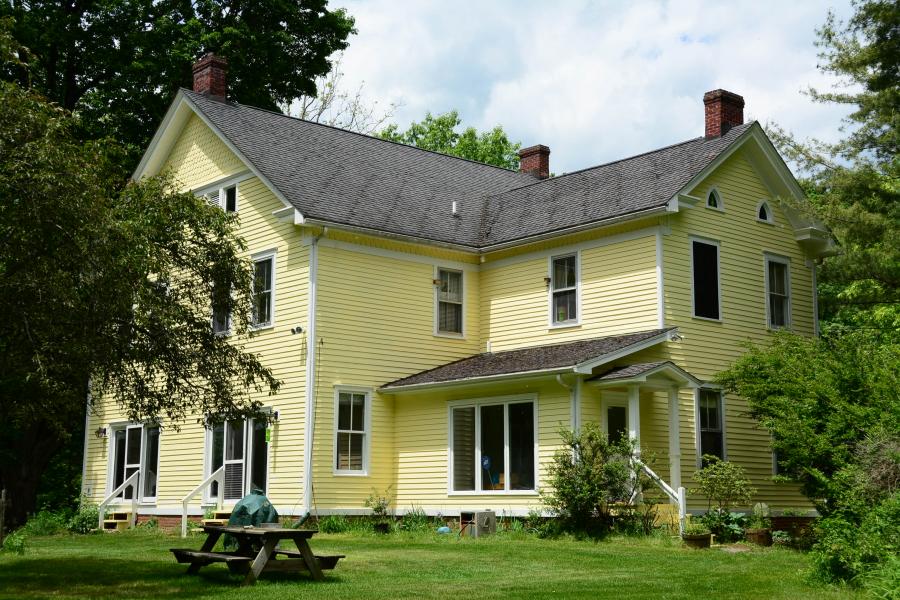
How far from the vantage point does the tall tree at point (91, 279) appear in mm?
12211

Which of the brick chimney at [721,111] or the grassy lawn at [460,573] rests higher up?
the brick chimney at [721,111]

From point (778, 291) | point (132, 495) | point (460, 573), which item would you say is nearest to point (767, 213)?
point (778, 291)

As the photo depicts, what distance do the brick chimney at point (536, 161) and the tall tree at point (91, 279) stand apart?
17408 millimetres

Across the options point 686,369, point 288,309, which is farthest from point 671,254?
point 288,309

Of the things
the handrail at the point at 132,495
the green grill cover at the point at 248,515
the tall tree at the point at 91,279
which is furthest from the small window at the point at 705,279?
the handrail at the point at 132,495

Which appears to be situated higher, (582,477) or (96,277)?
(96,277)

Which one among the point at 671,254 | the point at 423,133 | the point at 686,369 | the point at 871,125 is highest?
the point at 423,133

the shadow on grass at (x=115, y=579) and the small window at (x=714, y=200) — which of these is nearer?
the shadow on grass at (x=115, y=579)

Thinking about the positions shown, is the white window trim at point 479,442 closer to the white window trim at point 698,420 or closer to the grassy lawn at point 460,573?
the grassy lawn at point 460,573

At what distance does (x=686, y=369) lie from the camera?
21812 millimetres

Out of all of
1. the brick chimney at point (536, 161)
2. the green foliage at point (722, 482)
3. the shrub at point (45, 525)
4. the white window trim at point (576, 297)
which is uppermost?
the brick chimney at point (536, 161)

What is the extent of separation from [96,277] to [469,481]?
1154 cm

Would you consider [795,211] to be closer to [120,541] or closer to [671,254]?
[671,254]

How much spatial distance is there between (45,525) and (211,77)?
1148 cm
